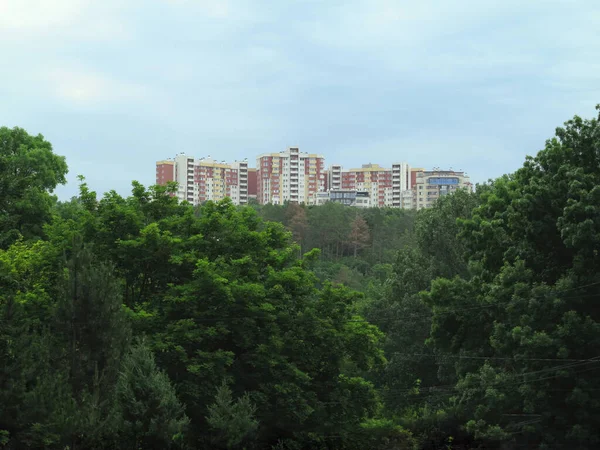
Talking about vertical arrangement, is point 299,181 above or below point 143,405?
above

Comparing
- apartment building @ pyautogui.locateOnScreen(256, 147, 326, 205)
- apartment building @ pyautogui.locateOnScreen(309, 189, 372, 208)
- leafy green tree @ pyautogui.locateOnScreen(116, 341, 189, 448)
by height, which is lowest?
leafy green tree @ pyautogui.locateOnScreen(116, 341, 189, 448)

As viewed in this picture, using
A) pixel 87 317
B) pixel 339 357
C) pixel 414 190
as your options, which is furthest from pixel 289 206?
pixel 87 317

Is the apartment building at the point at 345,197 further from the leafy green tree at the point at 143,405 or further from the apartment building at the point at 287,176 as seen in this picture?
the leafy green tree at the point at 143,405

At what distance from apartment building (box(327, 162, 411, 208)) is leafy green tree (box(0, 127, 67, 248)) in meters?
126

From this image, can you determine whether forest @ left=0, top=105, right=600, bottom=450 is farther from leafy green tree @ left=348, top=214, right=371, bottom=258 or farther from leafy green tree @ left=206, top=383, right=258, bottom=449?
leafy green tree @ left=348, top=214, right=371, bottom=258

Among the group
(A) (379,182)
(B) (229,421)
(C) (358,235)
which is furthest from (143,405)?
(A) (379,182)

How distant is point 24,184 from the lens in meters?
38.1

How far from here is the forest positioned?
816 inches

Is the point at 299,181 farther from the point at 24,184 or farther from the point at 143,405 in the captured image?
the point at 143,405

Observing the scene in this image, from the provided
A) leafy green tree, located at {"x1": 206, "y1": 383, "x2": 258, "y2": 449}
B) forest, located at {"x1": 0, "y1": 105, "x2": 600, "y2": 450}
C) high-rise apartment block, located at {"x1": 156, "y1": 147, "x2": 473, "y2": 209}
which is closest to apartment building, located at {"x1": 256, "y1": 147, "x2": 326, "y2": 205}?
high-rise apartment block, located at {"x1": 156, "y1": 147, "x2": 473, "y2": 209}

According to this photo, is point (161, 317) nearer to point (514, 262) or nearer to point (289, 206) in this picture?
point (514, 262)

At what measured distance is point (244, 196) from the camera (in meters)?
169

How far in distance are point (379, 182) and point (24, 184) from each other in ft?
448

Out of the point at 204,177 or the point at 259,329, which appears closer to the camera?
the point at 259,329
